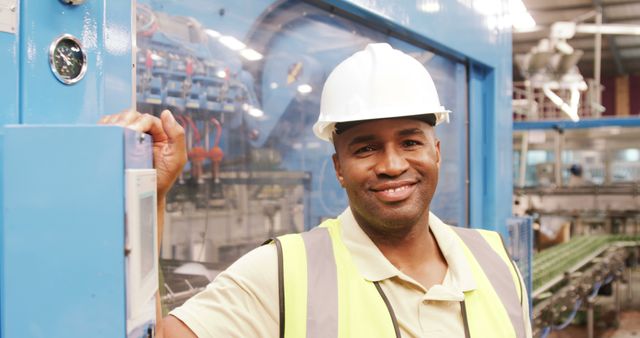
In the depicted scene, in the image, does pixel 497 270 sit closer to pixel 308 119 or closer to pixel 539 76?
pixel 308 119

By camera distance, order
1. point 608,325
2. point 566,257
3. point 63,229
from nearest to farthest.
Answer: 1. point 63,229
2. point 566,257
3. point 608,325

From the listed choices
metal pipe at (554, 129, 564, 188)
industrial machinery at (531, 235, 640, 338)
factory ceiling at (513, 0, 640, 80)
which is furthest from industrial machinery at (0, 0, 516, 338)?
factory ceiling at (513, 0, 640, 80)

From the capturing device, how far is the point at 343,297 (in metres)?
1.18

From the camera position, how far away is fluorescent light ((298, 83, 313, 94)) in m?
2.67

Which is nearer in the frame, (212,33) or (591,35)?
(212,33)

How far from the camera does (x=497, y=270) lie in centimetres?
140

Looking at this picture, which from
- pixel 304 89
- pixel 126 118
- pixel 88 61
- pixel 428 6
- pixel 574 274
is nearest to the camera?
pixel 126 118

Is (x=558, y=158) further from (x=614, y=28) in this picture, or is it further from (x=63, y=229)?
(x=63, y=229)

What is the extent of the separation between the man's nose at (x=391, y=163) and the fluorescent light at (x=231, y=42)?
1.27m

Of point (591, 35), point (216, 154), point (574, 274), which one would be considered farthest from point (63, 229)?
point (591, 35)

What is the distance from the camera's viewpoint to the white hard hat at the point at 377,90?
4.13ft

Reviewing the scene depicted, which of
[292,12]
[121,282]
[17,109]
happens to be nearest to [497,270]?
[121,282]

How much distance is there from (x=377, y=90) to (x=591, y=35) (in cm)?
1267

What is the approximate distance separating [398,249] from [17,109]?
842 mm
